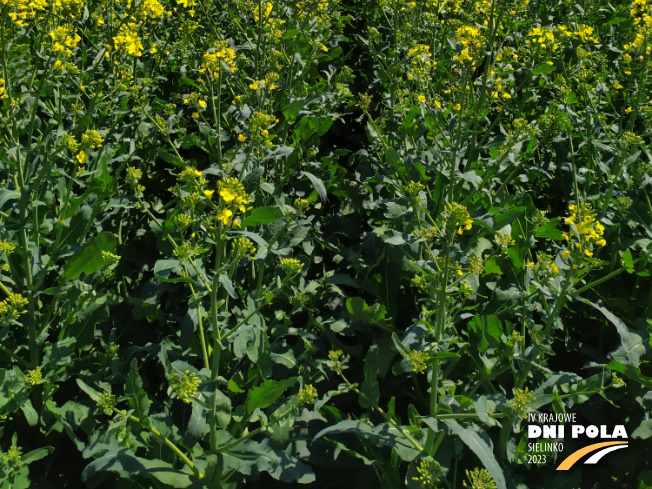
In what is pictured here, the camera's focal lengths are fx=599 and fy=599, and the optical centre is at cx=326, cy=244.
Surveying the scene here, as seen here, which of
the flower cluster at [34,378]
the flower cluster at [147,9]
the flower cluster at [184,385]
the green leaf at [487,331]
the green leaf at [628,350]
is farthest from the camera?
the flower cluster at [147,9]

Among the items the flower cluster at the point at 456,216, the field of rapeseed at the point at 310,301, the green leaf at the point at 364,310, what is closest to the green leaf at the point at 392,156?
the field of rapeseed at the point at 310,301

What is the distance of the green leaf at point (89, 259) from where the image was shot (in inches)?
109

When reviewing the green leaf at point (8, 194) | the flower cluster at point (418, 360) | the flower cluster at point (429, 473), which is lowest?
the flower cluster at point (429, 473)

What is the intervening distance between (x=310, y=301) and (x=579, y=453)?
1.52 meters

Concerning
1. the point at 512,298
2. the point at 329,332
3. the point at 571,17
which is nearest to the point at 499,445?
the point at 512,298

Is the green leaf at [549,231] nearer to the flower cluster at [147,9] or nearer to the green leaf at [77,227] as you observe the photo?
the green leaf at [77,227]

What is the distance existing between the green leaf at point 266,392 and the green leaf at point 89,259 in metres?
0.96

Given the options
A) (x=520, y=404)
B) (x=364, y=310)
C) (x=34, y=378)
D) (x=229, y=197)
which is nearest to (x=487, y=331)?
(x=520, y=404)

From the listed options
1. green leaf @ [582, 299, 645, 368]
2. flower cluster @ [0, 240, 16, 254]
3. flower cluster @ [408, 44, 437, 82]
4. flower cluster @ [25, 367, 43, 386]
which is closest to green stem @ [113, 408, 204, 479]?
flower cluster @ [25, 367, 43, 386]

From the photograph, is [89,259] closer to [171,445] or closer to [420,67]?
[171,445]

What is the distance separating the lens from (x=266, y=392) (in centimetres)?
244

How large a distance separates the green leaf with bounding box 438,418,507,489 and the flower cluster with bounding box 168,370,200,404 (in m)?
0.91

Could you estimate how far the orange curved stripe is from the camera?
2.86 metres

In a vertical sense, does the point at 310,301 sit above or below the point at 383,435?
above
